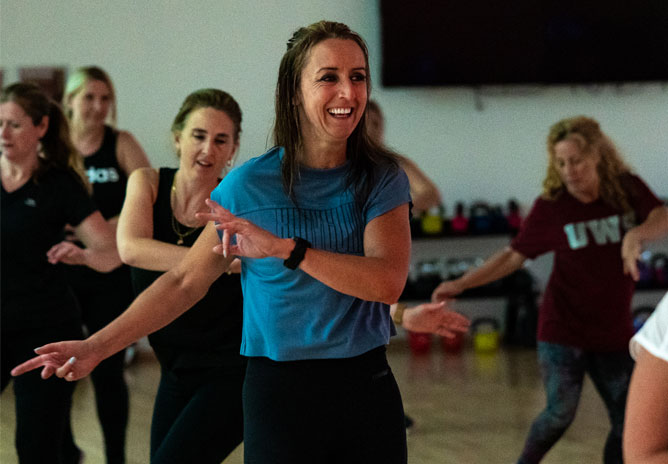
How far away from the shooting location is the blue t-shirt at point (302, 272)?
1.71m

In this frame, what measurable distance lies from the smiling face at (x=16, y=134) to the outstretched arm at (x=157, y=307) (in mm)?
1167

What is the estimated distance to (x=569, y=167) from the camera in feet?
11.2

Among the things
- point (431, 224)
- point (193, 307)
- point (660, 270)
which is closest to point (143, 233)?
point (193, 307)

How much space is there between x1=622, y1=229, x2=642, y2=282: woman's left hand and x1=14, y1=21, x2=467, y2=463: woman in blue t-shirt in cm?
162

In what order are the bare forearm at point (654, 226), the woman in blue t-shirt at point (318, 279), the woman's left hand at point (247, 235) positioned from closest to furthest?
the woman's left hand at point (247, 235) < the woman in blue t-shirt at point (318, 279) < the bare forearm at point (654, 226)

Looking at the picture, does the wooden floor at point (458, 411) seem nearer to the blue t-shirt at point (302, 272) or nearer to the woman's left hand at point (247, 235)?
the blue t-shirt at point (302, 272)

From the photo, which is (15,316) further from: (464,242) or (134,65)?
(464,242)

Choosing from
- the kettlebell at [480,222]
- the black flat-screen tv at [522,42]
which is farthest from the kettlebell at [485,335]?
the black flat-screen tv at [522,42]

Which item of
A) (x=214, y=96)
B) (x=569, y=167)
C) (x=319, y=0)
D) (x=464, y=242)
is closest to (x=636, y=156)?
(x=464, y=242)

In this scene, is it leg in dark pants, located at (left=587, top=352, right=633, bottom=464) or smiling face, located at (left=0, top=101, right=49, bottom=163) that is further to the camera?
leg in dark pants, located at (left=587, top=352, right=633, bottom=464)

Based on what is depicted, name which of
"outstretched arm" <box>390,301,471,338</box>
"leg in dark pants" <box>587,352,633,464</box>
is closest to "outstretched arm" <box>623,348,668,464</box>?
"outstretched arm" <box>390,301,471,338</box>

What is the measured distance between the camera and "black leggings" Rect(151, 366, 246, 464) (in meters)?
2.23

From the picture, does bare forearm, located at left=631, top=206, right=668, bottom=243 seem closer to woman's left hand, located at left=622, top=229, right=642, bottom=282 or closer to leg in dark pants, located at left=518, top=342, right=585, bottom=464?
woman's left hand, located at left=622, top=229, right=642, bottom=282

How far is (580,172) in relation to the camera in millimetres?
3393
